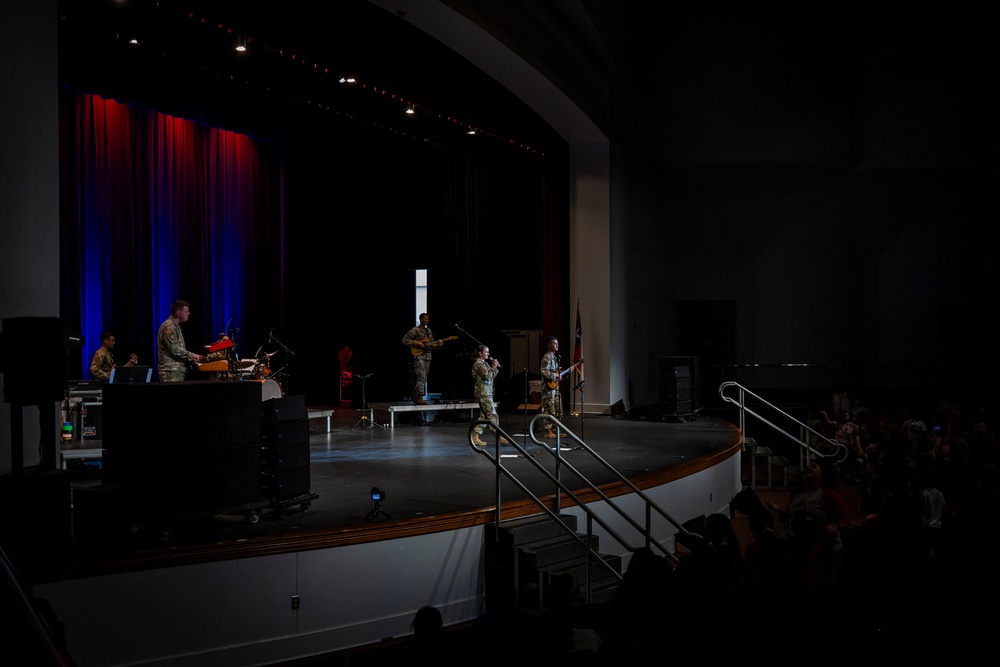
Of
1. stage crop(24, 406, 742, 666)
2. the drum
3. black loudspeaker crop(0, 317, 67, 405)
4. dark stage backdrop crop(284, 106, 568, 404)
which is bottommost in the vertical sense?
stage crop(24, 406, 742, 666)

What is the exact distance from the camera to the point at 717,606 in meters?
3.89

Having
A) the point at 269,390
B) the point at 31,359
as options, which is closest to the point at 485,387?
the point at 269,390

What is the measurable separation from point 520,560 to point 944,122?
14.4 meters

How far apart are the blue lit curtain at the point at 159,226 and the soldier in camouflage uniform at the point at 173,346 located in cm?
460

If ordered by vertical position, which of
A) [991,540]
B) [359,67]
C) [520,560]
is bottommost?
[520,560]

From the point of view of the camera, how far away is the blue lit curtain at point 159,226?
13992 millimetres

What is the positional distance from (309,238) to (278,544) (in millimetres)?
13282

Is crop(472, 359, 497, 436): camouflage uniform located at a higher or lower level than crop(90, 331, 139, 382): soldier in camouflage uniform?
lower

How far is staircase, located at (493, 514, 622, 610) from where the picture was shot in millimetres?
6805

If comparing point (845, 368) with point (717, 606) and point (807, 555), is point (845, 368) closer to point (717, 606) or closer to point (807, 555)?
point (807, 555)

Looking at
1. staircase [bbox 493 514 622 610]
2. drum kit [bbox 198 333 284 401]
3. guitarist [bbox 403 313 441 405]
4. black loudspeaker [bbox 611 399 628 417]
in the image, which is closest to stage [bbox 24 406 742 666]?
staircase [bbox 493 514 622 610]

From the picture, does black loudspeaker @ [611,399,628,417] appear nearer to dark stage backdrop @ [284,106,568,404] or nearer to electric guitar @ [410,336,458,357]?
dark stage backdrop @ [284,106,568,404]

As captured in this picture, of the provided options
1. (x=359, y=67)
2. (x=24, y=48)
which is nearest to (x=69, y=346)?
(x=24, y=48)

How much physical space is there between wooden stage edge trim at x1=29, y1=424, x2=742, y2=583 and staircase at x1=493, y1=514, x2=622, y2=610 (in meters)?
0.19
